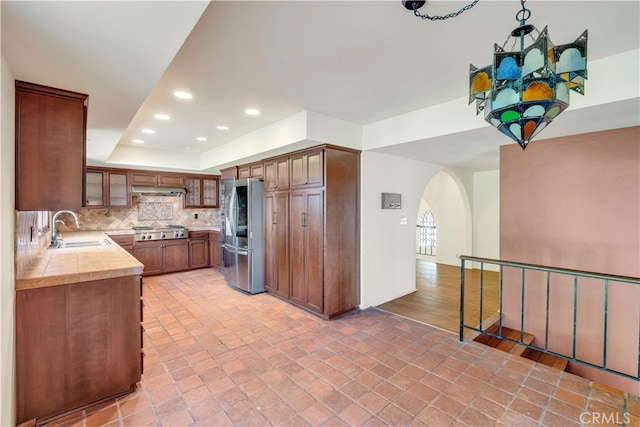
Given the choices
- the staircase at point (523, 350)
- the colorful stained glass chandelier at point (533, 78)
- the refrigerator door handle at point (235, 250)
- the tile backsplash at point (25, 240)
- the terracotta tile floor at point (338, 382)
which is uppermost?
the colorful stained glass chandelier at point (533, 78)

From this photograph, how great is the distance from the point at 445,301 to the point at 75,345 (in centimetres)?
437

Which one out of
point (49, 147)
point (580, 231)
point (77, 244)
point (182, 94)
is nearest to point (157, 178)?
point (77, 244)

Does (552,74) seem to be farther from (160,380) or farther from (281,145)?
(160,380)

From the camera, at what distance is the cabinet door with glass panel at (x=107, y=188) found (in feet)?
18.0

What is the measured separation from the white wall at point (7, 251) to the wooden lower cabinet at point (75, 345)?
0.38ft

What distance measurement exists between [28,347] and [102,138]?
7.87ft

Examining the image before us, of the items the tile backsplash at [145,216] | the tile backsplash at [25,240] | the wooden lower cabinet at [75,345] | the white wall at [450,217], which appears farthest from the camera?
the white wall at [450,217]

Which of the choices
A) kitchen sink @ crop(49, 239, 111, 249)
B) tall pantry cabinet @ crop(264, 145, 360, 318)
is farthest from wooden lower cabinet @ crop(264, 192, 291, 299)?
kitchen sink @ crop(49, 239, 111, 249)

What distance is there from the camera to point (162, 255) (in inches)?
229

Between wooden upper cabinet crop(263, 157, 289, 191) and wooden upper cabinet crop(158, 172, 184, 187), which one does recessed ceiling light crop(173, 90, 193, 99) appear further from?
wooden upper cabinet crop(158, 172, 184, 187)

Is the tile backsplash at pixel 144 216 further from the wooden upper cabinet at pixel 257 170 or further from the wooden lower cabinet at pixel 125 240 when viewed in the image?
the wooden upper cabinet at pixel 257 170

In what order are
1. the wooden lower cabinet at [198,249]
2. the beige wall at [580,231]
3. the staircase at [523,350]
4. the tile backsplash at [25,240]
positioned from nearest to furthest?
the tile backsplash at [25,240]
the beige wall at [580,231]
the staircase at [523,350]
the wooden lower cabinet at [198,249]

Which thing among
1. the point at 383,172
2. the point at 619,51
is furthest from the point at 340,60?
the point at 383,172

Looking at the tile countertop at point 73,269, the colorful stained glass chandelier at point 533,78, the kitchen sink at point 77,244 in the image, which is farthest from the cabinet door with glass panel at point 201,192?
the colorful stained glass chandelier at point 533,78
